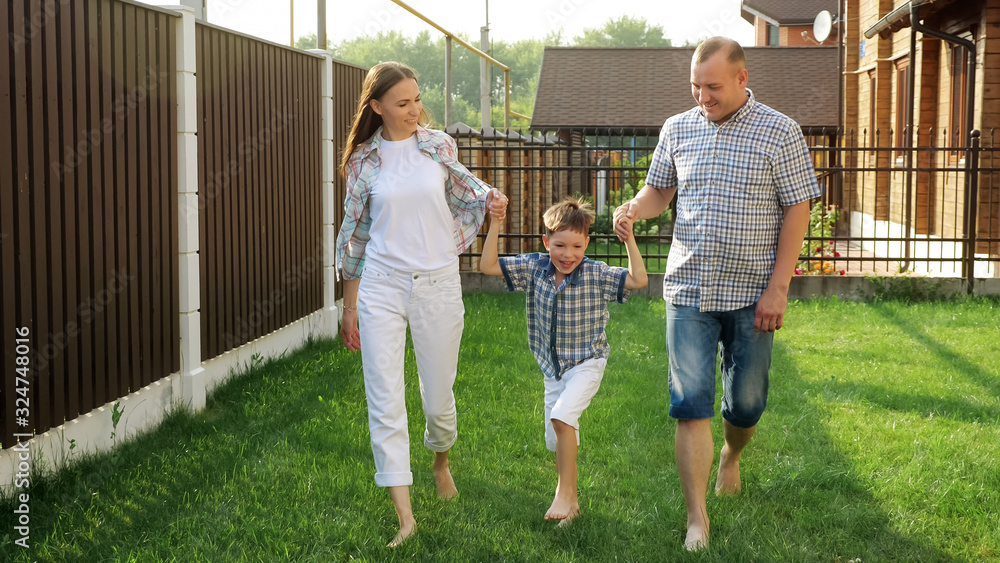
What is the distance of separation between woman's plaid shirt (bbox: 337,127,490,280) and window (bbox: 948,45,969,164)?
1097 centimetres

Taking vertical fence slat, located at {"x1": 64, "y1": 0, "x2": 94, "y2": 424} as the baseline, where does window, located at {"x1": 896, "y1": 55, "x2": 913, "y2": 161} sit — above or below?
above

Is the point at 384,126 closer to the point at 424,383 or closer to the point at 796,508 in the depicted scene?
the point at 424,383

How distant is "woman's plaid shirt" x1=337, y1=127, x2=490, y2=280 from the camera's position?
4254mm

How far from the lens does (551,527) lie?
13.8 feet

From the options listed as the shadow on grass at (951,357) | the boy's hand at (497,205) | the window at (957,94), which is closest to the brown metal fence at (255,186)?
the boy's hand at (497,205)

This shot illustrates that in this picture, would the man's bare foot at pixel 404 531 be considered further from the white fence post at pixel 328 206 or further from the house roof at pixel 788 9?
the house roof at pixel 788 9

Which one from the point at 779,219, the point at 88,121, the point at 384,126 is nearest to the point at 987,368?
the point at 779,219

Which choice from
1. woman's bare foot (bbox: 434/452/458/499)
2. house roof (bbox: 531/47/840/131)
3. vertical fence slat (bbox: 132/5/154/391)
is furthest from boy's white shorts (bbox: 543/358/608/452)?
house roof (bbox: 531/47/840/131)

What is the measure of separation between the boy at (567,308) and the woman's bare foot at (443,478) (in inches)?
18.7

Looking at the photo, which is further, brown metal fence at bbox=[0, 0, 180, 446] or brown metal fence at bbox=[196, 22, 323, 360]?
brown metal fence at bbox=[196, 22, 323, 360]

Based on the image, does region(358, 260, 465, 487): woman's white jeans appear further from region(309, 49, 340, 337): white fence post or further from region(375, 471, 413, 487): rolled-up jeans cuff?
region(309, 49, 340, 337): white fence post

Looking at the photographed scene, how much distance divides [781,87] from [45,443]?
22492 millimetres

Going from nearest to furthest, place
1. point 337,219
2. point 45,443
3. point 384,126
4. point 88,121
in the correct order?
point 384,126, point 45,443, point 88,121, point 337,219

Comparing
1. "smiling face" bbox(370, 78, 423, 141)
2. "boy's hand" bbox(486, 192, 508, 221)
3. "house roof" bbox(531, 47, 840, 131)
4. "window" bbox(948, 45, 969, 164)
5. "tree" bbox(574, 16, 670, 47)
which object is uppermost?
"tree" bbox(574, 16, 670, 47)
